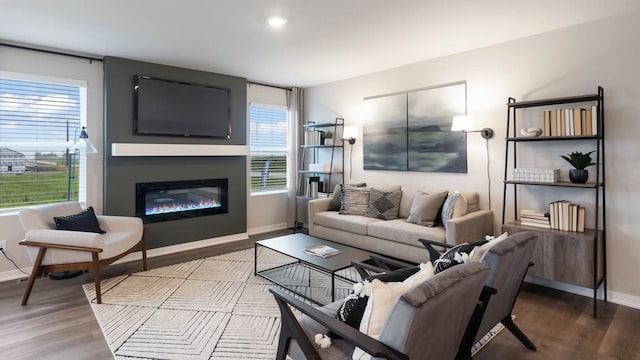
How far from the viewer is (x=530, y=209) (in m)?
3.60

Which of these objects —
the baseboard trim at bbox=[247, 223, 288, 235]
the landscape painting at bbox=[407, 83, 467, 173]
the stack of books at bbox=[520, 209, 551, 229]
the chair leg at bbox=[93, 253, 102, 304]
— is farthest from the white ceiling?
the baseboard trim at bbox=[247, 223, 288, 235]

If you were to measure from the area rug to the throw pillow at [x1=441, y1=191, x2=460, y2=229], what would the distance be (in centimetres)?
119

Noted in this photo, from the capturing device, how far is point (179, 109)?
4.71m

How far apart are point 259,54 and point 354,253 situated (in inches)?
100

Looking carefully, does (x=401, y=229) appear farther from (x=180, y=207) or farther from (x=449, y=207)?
(x=180, y=207)

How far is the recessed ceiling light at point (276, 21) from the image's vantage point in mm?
3076

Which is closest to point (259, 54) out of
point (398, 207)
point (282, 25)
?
point (282, 25)

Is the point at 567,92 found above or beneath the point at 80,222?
above

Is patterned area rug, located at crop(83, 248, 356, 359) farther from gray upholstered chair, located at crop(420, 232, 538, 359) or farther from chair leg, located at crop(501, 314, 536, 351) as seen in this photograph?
chair leg, located at crop(501, 314, 536, 351)

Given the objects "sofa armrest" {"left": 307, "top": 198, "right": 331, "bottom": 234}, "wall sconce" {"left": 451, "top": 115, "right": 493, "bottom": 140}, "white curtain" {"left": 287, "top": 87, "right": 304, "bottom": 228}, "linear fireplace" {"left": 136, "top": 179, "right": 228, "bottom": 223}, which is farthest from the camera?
"white curtain" {"left": 287, "top": 87, "right": 304, "bottom": 228}

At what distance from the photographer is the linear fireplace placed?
455 centimetres

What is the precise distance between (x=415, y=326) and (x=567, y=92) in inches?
125

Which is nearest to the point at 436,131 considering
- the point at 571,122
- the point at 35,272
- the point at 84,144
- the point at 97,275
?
the point at 571,122

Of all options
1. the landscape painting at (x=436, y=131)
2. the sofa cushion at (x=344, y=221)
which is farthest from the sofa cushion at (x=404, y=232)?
the landscape painting at (x=436, y=131)
